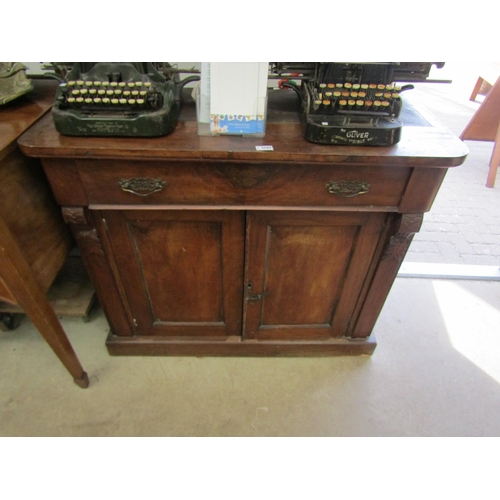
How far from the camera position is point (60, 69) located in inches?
34.9

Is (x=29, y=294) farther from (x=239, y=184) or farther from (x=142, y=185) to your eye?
(x=239, y=184)

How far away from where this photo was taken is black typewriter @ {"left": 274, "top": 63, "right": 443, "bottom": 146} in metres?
0.78

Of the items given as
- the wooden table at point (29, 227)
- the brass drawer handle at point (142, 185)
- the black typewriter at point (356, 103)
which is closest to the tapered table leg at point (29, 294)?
the wooden table at point (29, 227)

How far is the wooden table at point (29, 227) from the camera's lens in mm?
801

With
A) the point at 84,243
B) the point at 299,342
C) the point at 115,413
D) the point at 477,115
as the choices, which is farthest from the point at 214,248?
the point at 477,115

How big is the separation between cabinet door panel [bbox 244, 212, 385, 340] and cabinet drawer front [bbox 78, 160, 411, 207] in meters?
0.07

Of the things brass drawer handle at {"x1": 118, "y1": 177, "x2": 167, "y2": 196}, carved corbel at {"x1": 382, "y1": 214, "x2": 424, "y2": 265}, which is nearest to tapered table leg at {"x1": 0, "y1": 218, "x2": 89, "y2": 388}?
brass drawer handle at {"x1": 118, "y1": 177, "x2": 167, "y2": 196}

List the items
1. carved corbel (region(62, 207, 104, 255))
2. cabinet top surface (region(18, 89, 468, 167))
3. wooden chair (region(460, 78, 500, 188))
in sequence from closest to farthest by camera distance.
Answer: cabinet top surface (region(18, 89, 468, 167))
carved corbel (region(62, 207, 104, 255))
wooden chair (region(460, 78, 500, 188))

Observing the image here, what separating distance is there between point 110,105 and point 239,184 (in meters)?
0.34

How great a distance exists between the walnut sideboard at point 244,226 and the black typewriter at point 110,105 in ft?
0.09

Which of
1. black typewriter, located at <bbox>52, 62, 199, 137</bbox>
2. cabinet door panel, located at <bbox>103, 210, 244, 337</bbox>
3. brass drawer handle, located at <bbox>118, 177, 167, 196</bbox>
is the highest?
black typewriter, located at <bbox>52, 62, 199, 137</bbox>

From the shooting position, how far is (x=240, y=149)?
76cm

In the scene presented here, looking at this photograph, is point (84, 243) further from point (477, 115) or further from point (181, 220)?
point (477, 115)

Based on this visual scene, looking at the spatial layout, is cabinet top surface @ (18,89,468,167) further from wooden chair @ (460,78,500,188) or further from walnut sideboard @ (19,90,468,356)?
wooden chair @ (460,78,500,188)
